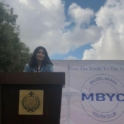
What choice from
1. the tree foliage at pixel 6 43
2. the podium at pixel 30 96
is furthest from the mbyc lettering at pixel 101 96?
the tree foliage at pixel 6 43

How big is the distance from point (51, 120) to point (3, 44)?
14.7m

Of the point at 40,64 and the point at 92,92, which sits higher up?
the point at 40,64

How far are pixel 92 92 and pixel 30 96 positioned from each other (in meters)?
3.62

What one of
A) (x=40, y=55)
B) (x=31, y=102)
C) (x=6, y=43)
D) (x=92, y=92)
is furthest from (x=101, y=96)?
(x=6, y=43)

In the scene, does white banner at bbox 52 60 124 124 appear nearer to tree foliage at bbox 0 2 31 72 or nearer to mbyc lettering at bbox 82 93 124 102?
mbyc lettering at bbox 82 93 124 102

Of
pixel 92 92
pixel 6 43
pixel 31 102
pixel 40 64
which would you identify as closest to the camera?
pixel 31 102

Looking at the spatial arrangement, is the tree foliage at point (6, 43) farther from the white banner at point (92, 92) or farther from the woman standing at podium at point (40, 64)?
the woman standing at podium at point (40, 64)

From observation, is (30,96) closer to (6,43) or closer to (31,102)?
(31,102)

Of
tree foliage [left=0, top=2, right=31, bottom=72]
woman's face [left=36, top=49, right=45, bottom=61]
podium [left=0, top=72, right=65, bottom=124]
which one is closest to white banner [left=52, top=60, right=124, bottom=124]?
woman's face [left=36, top=49, right=45, bottom=61]

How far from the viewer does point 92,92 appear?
5.12 m

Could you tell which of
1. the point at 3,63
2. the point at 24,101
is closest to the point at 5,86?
the point at 24,101

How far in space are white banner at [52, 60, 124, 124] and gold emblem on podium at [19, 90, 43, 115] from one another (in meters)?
3.48

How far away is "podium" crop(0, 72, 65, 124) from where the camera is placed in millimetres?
1607

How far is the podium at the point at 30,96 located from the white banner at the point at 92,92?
3.46 meters
